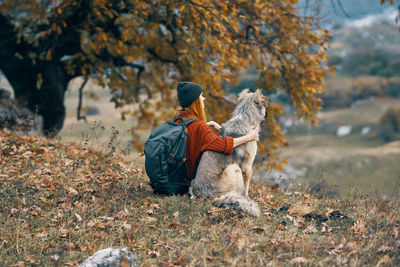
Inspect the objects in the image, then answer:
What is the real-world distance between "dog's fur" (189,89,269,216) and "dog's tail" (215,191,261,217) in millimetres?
99

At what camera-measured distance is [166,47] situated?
12.8 m

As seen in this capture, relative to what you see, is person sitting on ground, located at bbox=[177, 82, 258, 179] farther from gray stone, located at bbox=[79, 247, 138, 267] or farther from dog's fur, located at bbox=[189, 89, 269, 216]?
gray stone, located at bbox=[79, 247, 138, 267]

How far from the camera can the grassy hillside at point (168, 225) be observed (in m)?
4.29

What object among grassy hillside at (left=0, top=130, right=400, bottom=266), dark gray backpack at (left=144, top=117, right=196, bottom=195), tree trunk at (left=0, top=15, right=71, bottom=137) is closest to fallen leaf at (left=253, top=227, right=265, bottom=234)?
grassy hillside at (left=0, top=130, right=400, bottom=266)

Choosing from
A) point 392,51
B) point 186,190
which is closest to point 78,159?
point 186,190

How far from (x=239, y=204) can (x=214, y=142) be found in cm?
104

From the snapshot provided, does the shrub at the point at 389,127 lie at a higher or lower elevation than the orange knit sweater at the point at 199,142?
lower

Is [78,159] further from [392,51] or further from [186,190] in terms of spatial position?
→ [392,51]

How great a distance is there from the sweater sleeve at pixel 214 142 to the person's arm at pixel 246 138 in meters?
0.09

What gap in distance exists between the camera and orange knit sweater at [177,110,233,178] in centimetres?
562

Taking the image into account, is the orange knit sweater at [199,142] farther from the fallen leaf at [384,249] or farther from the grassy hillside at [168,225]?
the fallen leaf at [384,249]

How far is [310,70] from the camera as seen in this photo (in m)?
11.1

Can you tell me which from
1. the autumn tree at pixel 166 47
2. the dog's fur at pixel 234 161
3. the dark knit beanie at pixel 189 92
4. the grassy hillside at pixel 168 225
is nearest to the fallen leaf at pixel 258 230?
the grassy hillside at pixel 168 225

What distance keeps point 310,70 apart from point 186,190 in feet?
22.1
